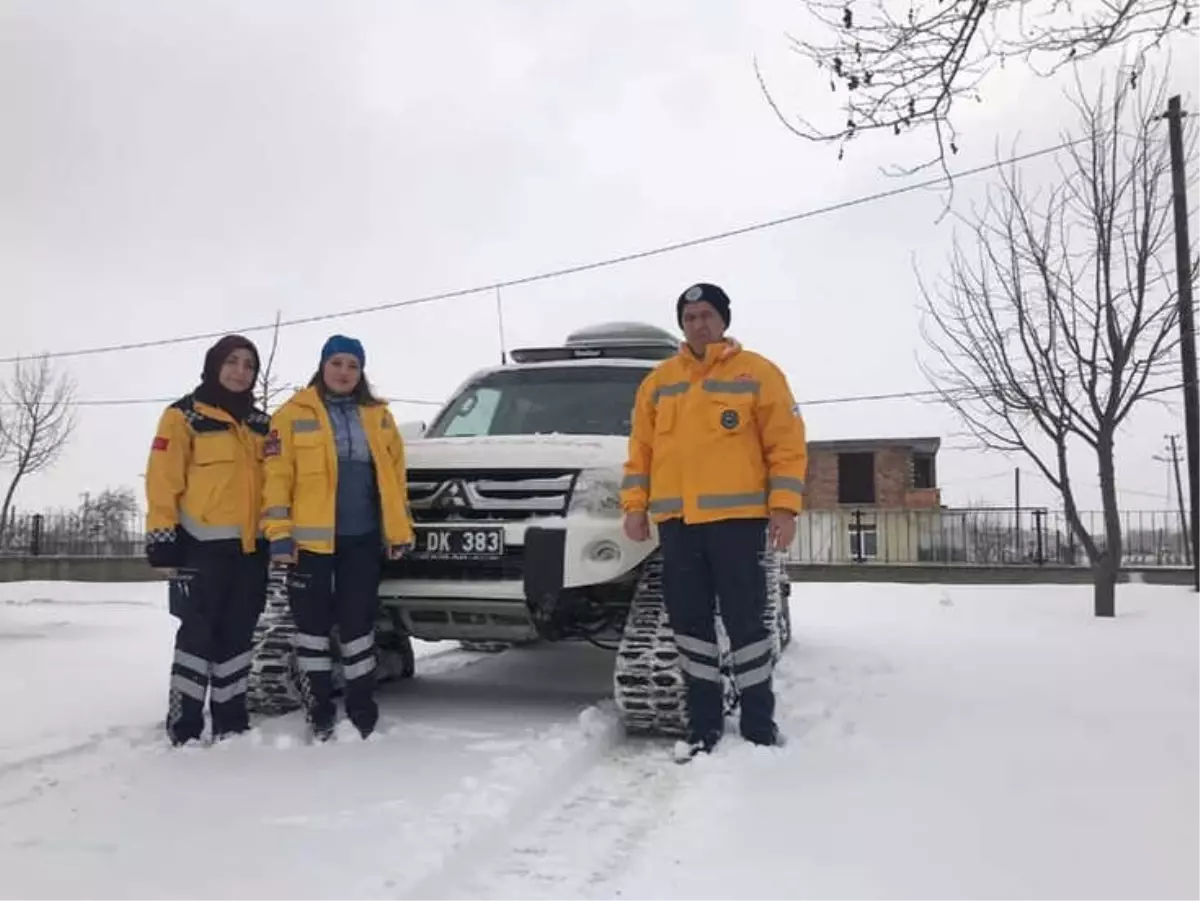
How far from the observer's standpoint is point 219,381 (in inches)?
171

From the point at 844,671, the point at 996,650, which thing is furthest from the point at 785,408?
the point at 996,650

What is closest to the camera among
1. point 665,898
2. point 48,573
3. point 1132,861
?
point 665,898

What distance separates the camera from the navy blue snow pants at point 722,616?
4070 millimetres

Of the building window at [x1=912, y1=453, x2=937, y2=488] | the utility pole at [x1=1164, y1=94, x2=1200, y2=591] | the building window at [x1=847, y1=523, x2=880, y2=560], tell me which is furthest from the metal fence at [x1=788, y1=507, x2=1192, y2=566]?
the building window at [x1=912, y1=453, x2=937, y2=488]

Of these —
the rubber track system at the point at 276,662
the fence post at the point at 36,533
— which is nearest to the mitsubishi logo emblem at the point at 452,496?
the rubber track system at the point at 276,662

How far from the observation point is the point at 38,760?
3.83 m

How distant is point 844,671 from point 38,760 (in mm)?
4100

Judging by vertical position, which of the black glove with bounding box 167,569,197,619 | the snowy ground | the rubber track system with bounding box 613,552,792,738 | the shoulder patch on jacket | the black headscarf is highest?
the black headscarf

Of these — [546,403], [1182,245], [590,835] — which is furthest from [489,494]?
[1182,245]

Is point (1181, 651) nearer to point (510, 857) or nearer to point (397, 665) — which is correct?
point (397, 665)

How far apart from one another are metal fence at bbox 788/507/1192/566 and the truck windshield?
40.0 feet

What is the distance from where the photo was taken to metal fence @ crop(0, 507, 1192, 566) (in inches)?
706

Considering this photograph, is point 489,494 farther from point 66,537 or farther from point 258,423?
point 66,537

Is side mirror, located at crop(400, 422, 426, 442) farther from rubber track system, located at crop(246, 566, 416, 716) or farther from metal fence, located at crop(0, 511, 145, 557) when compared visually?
metal fence, located at crop(0, 511, 145, 557)
